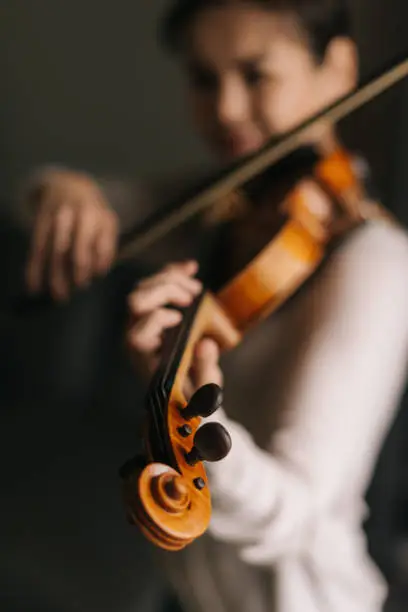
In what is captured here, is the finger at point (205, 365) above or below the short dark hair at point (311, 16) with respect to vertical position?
below

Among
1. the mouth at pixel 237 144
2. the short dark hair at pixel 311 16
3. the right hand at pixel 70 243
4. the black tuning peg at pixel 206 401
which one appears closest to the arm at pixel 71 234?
the right hand at pixel 70 243

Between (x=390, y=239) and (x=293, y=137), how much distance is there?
0.12 m

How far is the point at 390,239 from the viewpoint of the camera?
1.93 ft

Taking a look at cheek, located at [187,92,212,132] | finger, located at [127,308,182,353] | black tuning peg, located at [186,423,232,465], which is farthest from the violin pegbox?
cheek, located at [187,92,212,132]

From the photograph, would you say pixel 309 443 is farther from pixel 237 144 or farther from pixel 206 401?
pixel 237 144

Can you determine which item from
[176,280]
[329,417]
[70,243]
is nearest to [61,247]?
[70,243]

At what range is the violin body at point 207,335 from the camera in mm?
326

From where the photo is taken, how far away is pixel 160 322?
472 millimetres

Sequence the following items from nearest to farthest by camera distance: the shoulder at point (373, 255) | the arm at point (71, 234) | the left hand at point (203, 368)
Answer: the left hand at point (203, 368), the shoulder at point (373, 255), the arm at point (71, 234)

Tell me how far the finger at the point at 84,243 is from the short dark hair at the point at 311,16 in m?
0.22

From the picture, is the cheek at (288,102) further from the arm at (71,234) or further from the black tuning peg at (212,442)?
the black tuning peg at (212,442)

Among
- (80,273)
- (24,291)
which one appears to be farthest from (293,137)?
(24,291)

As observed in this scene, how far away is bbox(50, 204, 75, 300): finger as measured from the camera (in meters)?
0.65

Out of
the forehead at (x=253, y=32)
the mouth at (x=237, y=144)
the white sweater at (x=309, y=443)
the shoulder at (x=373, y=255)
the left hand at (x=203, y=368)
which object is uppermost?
the forehead at (x=253, y=32)
